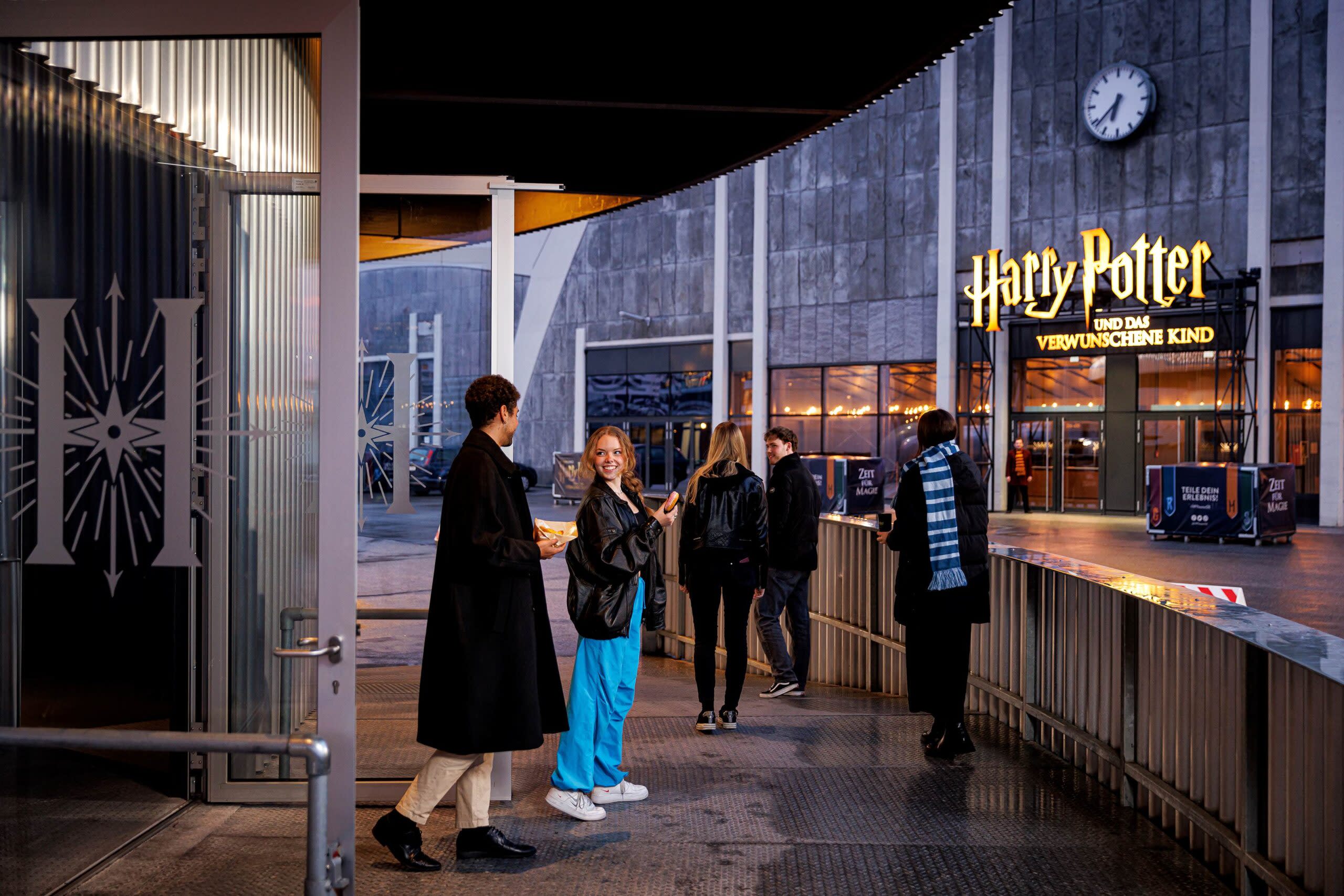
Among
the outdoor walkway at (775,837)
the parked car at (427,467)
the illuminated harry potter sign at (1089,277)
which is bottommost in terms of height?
the outdoor walkway at (775,837)

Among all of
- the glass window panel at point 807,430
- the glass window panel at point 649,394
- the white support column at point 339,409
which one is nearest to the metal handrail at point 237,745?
the white support column at point 339,409

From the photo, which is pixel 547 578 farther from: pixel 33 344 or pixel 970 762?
pixel 33 344

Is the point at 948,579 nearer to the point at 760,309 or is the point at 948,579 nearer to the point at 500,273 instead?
the point at 500,273

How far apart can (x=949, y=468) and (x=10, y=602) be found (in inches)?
181

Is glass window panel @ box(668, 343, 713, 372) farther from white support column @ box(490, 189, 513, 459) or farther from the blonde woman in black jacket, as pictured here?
white support column @ box(490, 189, 513, 459)

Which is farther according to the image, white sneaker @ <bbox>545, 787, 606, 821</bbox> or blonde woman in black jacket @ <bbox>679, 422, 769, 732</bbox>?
blonde woman in black jacket @ <bbox>679, 422, 769, 732</bbox>

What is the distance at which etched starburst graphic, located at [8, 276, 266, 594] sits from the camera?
405 centimetres

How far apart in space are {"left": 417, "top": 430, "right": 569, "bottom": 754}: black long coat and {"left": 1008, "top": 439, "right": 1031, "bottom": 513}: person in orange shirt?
90.2 ft

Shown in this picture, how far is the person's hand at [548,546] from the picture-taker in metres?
4.57

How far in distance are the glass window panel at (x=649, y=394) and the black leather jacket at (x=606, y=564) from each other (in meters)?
33.3

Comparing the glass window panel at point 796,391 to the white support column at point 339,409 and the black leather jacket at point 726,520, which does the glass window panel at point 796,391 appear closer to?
the black leather jacket at point 726,520

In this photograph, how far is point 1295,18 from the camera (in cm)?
2672

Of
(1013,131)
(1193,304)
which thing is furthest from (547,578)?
(1013,131)

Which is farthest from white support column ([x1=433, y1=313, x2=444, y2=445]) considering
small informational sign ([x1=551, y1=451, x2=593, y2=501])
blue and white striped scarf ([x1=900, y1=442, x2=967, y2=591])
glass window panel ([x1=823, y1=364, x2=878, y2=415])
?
glass window panel ([x1=823, y1=364, x2=878, y2=415])
